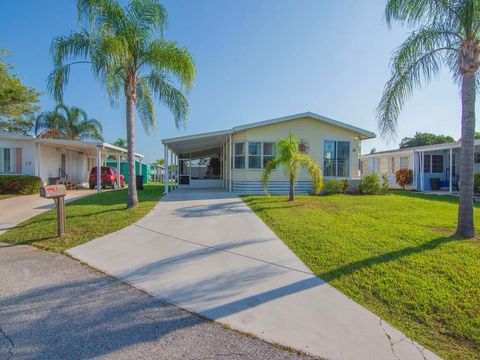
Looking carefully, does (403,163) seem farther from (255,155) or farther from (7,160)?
(7,160)

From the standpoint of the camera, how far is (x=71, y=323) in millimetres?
3238

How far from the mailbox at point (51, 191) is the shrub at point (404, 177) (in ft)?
67.8

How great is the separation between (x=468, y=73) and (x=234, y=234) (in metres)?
6.11

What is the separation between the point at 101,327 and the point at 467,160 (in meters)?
7.11

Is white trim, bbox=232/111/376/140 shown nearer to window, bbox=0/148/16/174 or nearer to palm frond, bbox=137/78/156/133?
palm frond, bbox=137/78/156/133

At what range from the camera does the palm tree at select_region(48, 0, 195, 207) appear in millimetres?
9109

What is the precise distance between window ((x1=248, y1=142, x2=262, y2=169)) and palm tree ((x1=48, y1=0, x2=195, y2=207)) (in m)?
6.05

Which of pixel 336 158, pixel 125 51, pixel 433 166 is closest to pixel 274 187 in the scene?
pixel 336 158

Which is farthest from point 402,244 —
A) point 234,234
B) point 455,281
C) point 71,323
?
point 71,323

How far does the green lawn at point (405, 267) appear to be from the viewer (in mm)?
3275

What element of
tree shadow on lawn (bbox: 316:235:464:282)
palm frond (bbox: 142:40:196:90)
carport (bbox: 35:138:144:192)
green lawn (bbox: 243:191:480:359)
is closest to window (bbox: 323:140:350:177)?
green lawn (bbox: 243:191:480:359)

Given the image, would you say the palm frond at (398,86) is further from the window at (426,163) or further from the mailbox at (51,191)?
the window at (426,163)

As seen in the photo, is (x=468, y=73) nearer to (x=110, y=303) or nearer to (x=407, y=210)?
(x=407, y=210)

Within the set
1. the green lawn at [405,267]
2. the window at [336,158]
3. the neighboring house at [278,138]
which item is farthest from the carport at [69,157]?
the green lawn at [405,267]
